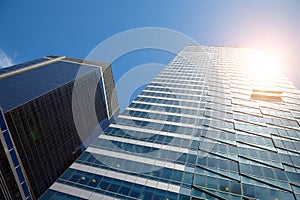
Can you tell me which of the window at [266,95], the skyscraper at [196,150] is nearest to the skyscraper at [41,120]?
the skyscraper at [196,150]

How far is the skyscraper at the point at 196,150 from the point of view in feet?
82.3

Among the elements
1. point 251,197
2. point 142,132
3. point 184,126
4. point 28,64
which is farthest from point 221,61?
point 28,64

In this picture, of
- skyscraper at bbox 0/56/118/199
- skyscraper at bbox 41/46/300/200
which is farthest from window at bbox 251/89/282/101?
skyscraper at bbox 0/56/118/199

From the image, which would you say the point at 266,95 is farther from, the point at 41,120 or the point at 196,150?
the point at 41,120

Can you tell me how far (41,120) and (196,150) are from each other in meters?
50.3

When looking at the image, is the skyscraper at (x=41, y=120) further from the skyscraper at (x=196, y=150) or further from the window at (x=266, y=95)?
the window at (x=266, y=95)

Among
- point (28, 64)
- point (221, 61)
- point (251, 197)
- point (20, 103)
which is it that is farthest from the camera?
point (221, 61)

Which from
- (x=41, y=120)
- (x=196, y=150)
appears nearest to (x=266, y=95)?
(x=196, y=150)

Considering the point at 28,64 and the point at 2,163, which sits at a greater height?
the point at 28,64

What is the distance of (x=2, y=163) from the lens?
41.2 meters

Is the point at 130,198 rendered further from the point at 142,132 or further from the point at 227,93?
the point at 227,93

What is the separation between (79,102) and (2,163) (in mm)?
43939

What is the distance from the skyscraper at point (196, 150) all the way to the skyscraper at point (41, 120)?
23.9 meters

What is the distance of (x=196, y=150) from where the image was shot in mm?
31812
